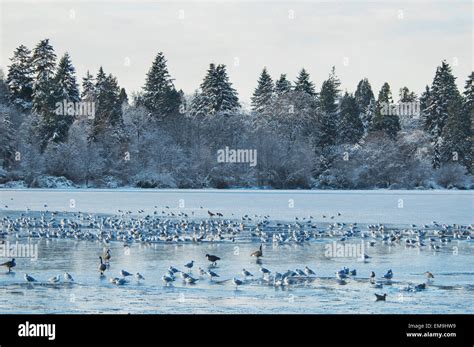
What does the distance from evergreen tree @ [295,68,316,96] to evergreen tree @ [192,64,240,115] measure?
6510 mm

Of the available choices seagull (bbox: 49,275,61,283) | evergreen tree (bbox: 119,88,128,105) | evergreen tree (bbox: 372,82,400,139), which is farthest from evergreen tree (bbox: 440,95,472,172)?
seagull (bbox: 49,275,61,283)

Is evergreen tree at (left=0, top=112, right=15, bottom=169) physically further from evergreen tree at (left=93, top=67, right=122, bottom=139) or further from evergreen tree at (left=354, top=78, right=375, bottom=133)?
evergreen tree at (left=354, top=78, right=375, bottom=133)

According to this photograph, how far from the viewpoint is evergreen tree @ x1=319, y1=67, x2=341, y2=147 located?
6450 centimetres

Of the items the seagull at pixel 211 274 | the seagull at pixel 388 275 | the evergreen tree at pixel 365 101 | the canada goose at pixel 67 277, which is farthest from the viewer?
the evergreen tree at pixel 365 101

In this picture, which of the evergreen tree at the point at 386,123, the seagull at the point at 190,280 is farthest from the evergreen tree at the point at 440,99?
the seagull at the point at 190,280

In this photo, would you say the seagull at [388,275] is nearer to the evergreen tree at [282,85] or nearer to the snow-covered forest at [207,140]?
the snow-covered forest at [207,140]

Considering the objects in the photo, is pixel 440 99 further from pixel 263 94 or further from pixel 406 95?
pixel 263 94

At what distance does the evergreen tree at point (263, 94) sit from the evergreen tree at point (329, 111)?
4.67 metres

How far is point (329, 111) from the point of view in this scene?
224 feet

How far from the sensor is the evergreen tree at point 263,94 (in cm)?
6534

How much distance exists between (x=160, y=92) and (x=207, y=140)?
8.88 metres
